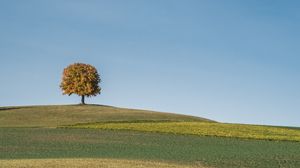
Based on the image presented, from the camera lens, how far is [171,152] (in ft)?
143

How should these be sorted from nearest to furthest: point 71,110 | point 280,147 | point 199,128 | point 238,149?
1. point 238,149
2. point 280,147
3. point 199,128
4. point 71,110

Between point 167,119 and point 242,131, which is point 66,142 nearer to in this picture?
point 242,131

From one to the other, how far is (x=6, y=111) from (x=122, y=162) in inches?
2577

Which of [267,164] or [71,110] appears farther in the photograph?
[71,110]

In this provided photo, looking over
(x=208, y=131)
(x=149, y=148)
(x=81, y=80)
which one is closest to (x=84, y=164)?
(x=149, y=148)

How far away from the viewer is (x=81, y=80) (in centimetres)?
10644

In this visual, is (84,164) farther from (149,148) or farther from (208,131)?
(208,131)

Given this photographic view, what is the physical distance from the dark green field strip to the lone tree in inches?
1715

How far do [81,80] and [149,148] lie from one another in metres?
61.1

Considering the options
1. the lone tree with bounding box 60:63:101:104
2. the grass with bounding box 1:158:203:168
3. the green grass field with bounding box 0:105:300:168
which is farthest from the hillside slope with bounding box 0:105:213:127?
the grass with bounding box 1:158:203:168

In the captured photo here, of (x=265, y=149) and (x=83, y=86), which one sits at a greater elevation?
(x=83, y=86)

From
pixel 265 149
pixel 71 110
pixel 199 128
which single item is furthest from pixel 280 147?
pixel 71 110

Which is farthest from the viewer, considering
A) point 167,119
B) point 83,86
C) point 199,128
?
point 83,86

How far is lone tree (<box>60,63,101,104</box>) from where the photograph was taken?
107 m
